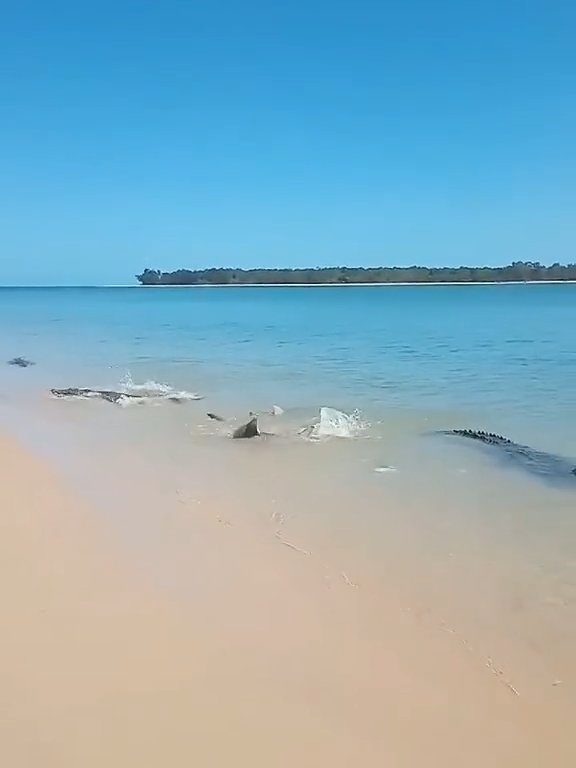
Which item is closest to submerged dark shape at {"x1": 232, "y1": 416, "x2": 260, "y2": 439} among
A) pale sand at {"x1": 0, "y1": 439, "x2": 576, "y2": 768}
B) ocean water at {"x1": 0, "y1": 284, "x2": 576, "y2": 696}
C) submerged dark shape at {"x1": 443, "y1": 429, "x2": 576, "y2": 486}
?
ocean water at {"x1": 0, "y1": 284, "x2": 576, "y2": 696}

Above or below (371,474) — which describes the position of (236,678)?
above

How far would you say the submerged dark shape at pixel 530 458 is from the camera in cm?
822

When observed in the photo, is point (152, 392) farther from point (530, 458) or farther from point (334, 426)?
point (530, 458)

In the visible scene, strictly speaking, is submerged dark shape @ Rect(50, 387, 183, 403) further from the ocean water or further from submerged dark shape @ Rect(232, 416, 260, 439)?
submerged dark shape @ Rect(232, 416, 260, 439)

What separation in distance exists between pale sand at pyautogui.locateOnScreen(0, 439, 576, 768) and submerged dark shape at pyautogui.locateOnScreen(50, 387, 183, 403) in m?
9.36

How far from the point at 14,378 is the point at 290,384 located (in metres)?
7.97

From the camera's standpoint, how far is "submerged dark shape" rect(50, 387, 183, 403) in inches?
579

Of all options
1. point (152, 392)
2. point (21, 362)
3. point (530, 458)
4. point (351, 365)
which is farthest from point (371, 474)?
point (21, 362)

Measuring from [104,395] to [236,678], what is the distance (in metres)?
12.2

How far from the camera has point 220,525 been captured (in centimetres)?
646

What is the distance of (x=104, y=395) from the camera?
15.2 metres

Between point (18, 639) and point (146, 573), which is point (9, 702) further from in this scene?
point (146, 573)

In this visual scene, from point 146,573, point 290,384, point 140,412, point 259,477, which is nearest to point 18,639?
point 146,573

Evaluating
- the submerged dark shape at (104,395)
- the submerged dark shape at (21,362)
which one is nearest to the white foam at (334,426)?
the submerged dark shape at (104,395)
